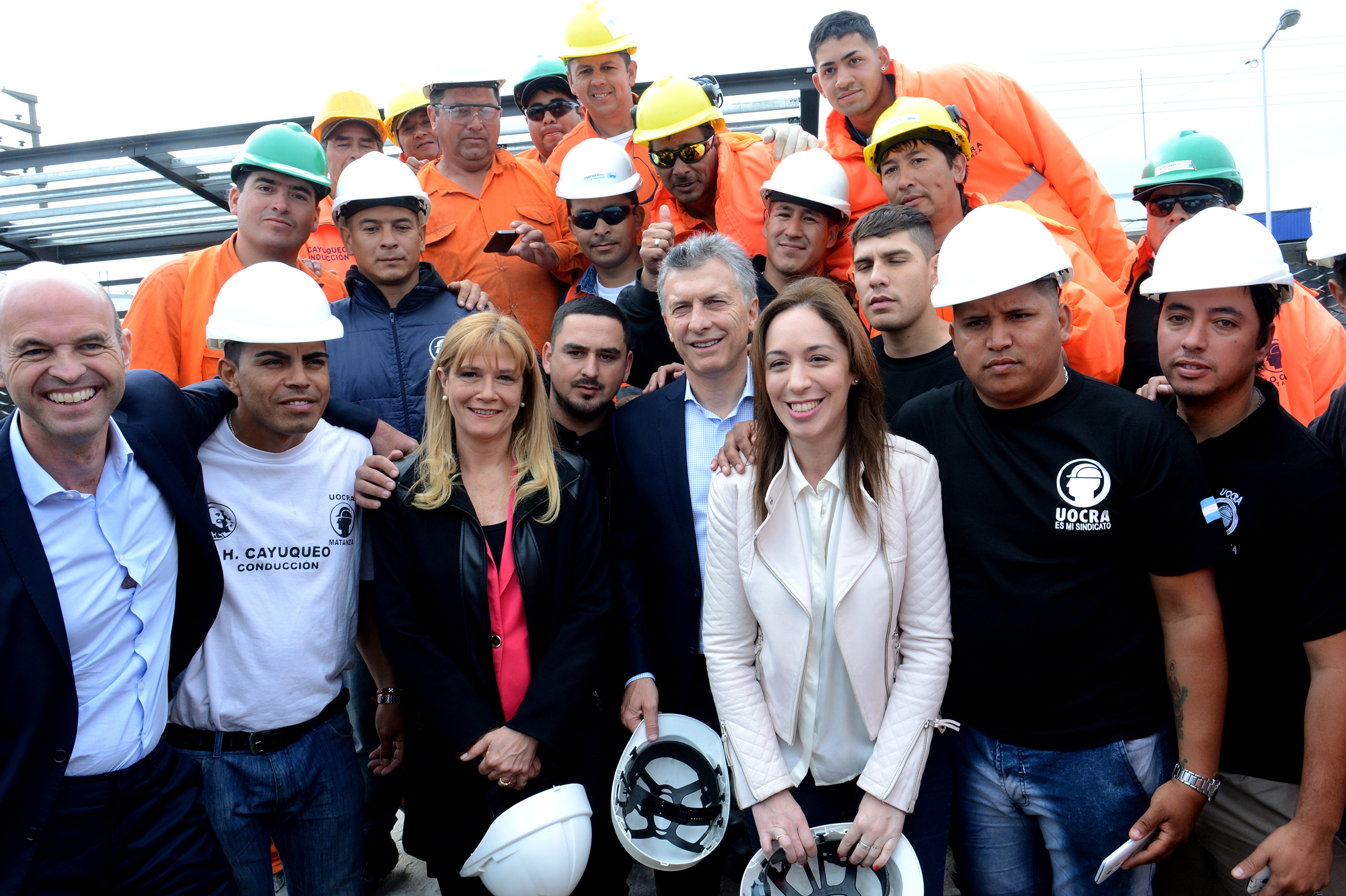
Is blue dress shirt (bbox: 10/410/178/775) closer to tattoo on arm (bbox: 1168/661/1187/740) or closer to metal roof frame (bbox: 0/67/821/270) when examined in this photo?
tattoo on arm (bbox: 1168/661/1187/740)

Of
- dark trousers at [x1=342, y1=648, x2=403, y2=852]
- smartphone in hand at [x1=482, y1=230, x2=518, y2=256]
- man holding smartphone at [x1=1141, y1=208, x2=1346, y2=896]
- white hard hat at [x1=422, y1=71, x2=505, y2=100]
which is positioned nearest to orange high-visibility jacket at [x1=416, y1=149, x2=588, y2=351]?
smartphone in hand at [x1=482, y1=230, x2=518, y2=256]

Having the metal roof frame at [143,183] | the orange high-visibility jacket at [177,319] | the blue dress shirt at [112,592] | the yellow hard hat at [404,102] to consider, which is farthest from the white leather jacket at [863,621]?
the metal roof frame at [143,183]

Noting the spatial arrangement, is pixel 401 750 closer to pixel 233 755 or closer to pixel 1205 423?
pixel 233 755

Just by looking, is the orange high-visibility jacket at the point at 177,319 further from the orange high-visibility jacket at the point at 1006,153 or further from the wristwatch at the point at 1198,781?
the wristwatch at the point at 1198,781

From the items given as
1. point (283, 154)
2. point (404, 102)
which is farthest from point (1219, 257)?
point (404, 102)

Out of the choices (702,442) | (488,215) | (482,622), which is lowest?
(482,622)

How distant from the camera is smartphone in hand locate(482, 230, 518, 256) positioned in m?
4.32

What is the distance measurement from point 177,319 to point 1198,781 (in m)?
4.22

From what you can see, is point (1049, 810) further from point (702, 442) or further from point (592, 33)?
point (592, 33)

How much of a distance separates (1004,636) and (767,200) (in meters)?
2.41

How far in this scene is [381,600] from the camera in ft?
9.22

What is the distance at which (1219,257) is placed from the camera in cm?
242

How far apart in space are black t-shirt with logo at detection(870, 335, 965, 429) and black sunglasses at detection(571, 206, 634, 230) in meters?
1.75

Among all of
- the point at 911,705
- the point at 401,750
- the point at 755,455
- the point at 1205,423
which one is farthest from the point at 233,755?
the point at 1205,423
